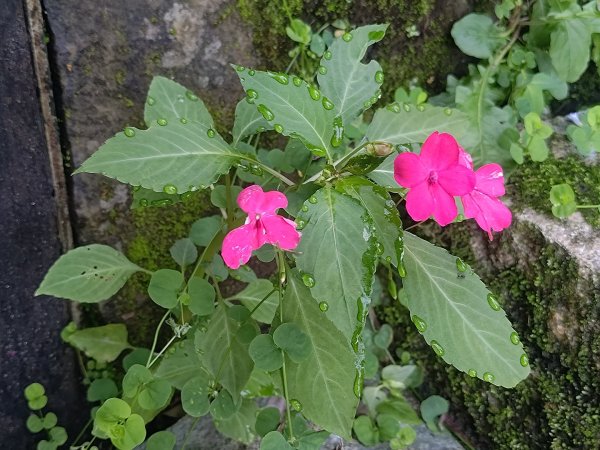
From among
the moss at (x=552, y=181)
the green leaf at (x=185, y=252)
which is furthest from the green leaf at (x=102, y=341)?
the moss at (x=552, y=181)

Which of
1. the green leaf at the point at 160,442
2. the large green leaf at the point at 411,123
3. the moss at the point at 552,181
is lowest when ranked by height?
the green leaf at the point at 160,442

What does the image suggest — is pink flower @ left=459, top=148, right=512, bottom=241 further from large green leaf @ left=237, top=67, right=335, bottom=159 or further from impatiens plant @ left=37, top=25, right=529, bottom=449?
large green leaf @ left=237, top=67, right=335, bottom=159

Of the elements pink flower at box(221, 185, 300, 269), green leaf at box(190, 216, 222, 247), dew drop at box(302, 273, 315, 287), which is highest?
pink flower at box(221, 185, 300, 269)

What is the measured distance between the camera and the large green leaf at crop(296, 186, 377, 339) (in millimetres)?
960

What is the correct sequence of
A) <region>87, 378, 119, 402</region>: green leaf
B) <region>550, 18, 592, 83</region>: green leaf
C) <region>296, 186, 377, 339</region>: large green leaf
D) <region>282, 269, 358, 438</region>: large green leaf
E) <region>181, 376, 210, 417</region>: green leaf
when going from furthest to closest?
<region>550, 18, 592, 83</region>: green leaf, <region>87, 378, 119, 402</region>: green leaf, <region>181, 376, 210, 417</region>: green leaf, <region>282, 269, 358, 438</region>: large green leaf, <region>296, 186, 377, 339</region>: large green leaf

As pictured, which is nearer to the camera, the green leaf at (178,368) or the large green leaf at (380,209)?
the large green leaf at (380,209)

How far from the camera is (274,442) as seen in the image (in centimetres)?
116

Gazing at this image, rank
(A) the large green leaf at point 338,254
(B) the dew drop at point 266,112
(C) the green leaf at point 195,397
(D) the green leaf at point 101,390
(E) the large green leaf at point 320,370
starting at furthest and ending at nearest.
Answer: (D) the green leaf at point 101,390 < (C) the green leaf at point 195,397 < (E) the large green leaf at point 320,370 < (B) the dew drop at point 266,112 < (A) the large green leaf at point 338,254

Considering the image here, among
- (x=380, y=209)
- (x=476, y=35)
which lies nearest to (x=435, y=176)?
(x=380, y=209)

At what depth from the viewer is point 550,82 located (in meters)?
1.82

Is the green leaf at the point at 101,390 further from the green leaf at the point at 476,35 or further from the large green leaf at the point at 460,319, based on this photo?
the green leaf at the point at 476,35

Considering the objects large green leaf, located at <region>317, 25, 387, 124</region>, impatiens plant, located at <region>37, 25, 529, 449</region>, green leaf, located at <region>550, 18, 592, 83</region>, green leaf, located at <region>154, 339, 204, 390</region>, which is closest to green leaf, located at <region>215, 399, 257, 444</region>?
impatiens plant, located at <region>37, 25, 529, 449</region>

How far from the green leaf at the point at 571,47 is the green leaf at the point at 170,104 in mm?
1132

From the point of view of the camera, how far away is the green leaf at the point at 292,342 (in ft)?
3.85
